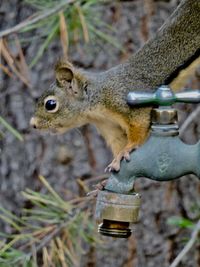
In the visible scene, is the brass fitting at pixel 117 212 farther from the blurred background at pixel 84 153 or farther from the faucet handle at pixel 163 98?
the blurred background at pixel 84 153

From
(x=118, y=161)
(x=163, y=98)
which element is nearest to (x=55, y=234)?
(x=118, y=161)

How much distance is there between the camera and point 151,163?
1378mm

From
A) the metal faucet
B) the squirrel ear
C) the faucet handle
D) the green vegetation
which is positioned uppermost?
the squirrel ear

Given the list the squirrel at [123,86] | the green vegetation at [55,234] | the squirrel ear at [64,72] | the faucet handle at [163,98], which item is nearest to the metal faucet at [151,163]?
the faucet handle at [163,98]

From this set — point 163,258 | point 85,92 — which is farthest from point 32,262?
point 163,258

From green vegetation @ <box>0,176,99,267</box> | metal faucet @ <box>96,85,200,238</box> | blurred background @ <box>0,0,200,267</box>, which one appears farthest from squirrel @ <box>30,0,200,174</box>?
blurred background @ <box>0,0,200,267</box>

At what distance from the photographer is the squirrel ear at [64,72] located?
1.57 m

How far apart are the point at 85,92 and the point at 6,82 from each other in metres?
0.78

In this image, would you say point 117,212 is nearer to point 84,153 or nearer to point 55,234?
point 55,234

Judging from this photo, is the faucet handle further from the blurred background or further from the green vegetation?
the blurred background

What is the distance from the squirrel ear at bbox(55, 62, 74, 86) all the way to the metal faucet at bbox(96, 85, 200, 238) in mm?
248

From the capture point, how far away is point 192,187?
249 cm

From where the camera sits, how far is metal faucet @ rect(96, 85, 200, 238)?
1.33 m

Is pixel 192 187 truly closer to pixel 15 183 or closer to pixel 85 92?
pixel 15 183
